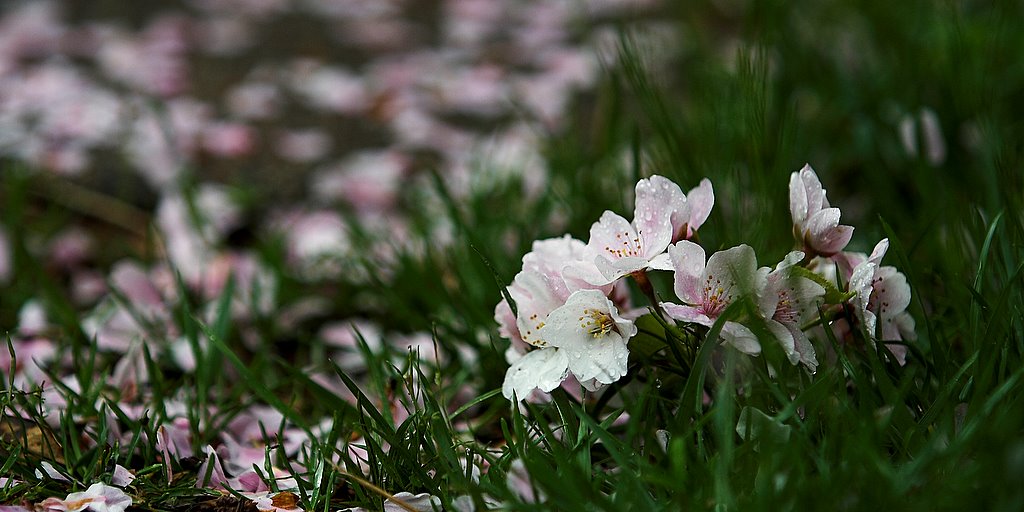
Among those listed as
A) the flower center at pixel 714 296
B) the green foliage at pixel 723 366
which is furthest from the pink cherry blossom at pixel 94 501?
the flower center at pixel 714 296

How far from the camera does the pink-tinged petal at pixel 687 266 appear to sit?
0.89 metres

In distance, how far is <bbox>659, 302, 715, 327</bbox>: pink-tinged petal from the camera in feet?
2.91

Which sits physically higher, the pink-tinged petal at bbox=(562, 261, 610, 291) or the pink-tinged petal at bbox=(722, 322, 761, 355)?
the pink-tinged petal at bbox=(562, 261, 610, 291)

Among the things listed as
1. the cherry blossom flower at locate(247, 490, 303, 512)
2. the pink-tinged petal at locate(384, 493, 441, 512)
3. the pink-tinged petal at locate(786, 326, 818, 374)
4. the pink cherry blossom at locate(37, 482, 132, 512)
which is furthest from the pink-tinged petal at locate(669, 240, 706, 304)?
the pink cherry blossom at locate(37, 482, 132, 512)

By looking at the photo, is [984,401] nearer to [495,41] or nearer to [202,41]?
[495,41]

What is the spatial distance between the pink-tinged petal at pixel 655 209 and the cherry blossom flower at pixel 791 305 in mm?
113

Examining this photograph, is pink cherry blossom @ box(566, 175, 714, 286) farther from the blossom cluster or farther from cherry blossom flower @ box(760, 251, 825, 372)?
cherry blossom flower @ box(760, 251, 825, 372)

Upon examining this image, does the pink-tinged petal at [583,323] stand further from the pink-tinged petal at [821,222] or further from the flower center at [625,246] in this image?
the pink-tinged petal at [821,222]

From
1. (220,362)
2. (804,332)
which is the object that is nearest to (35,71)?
(220,362)

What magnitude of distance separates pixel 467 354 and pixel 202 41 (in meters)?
2.15

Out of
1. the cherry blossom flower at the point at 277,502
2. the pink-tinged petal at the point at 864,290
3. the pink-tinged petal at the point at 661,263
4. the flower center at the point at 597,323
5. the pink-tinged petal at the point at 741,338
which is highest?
the pink-tinged petal at the point at 661,263

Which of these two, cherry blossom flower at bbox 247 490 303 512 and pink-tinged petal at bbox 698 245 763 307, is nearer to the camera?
pink-tinged petal at bbox 698 245 763 307

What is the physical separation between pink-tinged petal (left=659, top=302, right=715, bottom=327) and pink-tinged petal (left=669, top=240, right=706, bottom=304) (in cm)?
2

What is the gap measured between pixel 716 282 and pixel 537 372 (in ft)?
0.66
